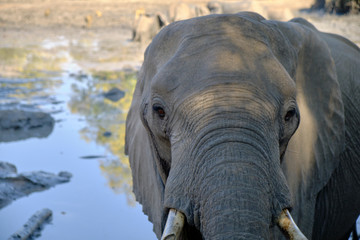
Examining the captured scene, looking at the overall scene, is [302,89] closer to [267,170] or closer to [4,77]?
[267,170]

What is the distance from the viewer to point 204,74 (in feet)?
7.27

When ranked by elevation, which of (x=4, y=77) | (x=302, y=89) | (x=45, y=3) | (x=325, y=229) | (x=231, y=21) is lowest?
(x=45, y=3)

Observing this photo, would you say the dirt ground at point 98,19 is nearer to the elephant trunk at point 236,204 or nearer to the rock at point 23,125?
the rock at point 23,125

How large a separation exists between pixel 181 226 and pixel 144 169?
1076mm

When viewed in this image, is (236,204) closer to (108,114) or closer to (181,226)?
(181,226)

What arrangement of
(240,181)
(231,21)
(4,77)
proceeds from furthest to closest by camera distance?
1. (4,77)
2. (231,21)
3. (240,181)

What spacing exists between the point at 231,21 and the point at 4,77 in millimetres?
9334

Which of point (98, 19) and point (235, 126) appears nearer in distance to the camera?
point (235, 126)

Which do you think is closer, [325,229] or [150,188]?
[150,188]

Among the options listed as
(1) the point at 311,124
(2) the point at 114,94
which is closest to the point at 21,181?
(1) the point at 311,124

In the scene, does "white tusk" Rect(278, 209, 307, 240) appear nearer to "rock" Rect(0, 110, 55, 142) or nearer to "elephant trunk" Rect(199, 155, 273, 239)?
"elephant trunk" Rect(199, 155, 273, 239)

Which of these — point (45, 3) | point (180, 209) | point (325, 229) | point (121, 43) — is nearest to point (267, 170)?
point (180, 209)

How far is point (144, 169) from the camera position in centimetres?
308

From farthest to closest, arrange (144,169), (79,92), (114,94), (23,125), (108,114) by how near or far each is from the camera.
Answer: (79,92) < (114,94) < (108,114) < (23,125) < (144,169)
